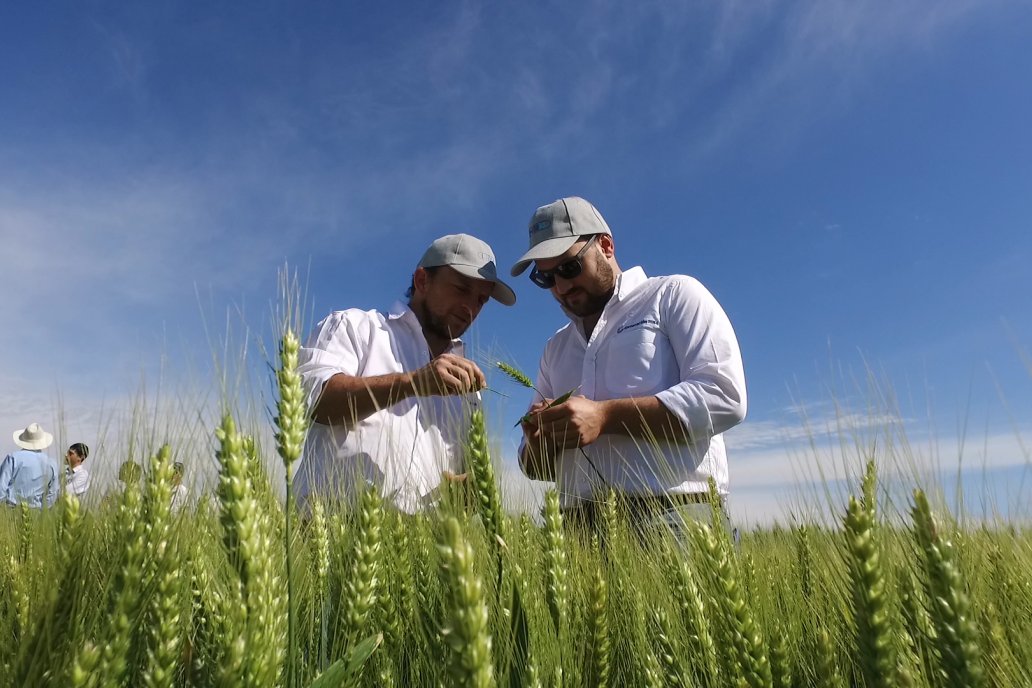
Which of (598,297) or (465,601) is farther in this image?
(598,297)

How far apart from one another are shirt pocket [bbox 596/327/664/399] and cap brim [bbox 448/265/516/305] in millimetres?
790

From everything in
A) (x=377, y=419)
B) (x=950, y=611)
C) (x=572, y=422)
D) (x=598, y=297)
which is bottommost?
(x=950, y=611)

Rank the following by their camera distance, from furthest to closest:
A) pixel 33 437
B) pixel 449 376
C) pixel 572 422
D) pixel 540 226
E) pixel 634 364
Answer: pixel 33 437, pixel 540 226, pixel 634 364, pixel 572 422, pixel 449 376

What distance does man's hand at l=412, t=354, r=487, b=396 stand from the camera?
2.28m

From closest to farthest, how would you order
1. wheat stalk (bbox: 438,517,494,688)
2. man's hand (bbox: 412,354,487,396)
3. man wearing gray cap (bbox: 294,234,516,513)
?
wheat stalk (bbox: 438,517,494,688) → man's hand (bbox: 412,354,487,396) → man wearing gray cap (bbox: 294,234,516,513)

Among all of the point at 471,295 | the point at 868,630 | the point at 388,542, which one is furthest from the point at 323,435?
the point at 868,630

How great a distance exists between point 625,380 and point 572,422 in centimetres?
48

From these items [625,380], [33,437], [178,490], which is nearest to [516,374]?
[625,380]

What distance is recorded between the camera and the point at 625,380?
9.37ft

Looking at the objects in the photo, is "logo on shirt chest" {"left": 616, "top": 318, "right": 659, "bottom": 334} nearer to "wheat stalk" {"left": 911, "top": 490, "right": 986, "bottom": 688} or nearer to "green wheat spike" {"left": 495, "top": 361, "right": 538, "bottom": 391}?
"green wheat spike" {"left": 495, "top": 361, "right": 538, "bottom": 391}

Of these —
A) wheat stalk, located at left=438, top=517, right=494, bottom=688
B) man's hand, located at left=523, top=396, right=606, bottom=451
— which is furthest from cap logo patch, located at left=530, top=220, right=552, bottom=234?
wheat stalk, located at left=438, top=517, right=494, bottom=688

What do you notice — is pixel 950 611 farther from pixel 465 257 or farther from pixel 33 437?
pixel 33 437

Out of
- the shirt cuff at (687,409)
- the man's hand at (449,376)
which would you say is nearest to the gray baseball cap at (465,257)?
the man's hand at (449,376)

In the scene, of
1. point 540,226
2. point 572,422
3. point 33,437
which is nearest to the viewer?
point 572,422
